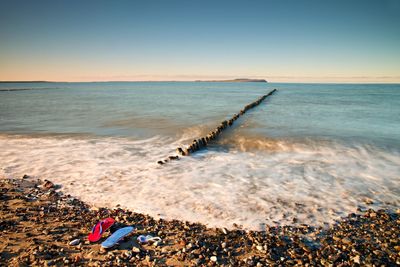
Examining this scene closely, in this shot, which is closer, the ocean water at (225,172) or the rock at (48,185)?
the ocean water at (225,172)

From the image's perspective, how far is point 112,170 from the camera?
30.2ft

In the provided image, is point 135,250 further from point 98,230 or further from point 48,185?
point 48,185

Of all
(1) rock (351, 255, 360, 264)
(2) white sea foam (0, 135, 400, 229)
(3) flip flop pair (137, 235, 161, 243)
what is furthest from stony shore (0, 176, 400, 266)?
(2) white sea foam (0, 135, 400, 229)

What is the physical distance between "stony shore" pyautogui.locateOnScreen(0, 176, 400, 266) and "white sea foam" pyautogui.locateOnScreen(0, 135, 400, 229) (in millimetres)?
477

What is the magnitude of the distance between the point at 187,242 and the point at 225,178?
383 cm

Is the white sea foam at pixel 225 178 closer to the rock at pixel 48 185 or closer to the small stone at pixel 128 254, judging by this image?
the rock at pixel 48 185

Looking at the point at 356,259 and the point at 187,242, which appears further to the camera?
the point at 187,242

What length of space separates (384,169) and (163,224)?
8358 mm

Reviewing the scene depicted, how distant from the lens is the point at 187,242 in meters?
4.86

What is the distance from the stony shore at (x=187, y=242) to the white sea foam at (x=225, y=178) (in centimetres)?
48

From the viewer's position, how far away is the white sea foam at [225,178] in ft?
20.9

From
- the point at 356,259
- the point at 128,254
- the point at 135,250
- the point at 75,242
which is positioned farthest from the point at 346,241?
the point at 75,242

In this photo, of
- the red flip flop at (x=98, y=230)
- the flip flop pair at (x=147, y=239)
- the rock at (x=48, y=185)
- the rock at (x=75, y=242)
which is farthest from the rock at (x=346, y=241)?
the rock at (x=48, y=185)

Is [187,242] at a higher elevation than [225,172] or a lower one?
higher
